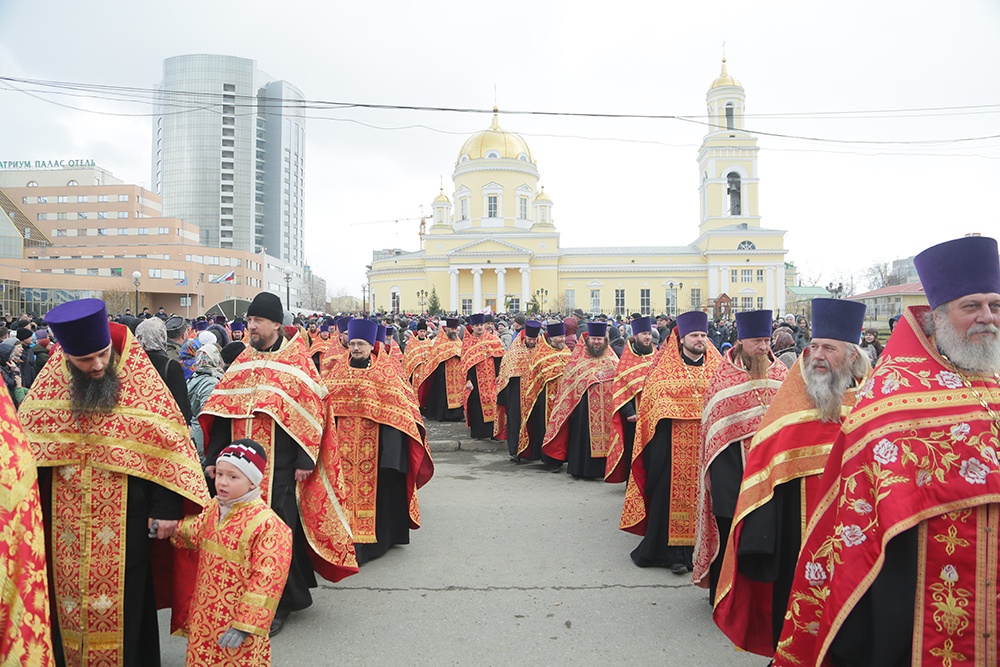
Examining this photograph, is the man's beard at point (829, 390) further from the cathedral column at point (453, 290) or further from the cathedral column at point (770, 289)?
the cathedral column at point (770, 289)

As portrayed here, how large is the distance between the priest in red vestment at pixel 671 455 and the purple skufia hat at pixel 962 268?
2847 mm

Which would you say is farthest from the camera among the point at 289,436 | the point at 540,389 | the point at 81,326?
the point at 540,389

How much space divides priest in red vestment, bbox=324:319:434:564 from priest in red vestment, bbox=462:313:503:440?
16.8ft

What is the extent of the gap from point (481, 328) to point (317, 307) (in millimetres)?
76394

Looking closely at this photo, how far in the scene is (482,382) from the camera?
36.6ft

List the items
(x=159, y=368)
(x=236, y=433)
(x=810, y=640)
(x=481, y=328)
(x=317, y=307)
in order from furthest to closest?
Result: (x=317, y=307)
(x=481, y=328)
(x=236, y=433)
(x=159, y=368)
(x=810, y=640)

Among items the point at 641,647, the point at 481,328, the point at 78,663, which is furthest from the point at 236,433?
the point at 481,328

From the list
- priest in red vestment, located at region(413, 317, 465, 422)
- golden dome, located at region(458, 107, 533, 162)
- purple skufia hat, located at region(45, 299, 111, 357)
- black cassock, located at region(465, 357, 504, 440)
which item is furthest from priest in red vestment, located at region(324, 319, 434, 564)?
golden dome, located at region(458, 107, 533, 162)

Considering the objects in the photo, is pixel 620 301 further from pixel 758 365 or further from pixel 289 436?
pixel 289 436

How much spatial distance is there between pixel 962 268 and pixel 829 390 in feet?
3.11

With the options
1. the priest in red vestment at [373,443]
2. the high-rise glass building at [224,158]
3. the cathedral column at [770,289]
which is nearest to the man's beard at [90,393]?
the priest in red vestment at [373,443]

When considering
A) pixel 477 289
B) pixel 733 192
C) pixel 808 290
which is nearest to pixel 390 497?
pixel 477 289

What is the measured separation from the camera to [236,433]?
4176 millimetres

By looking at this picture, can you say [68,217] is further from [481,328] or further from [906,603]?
[906,603]
